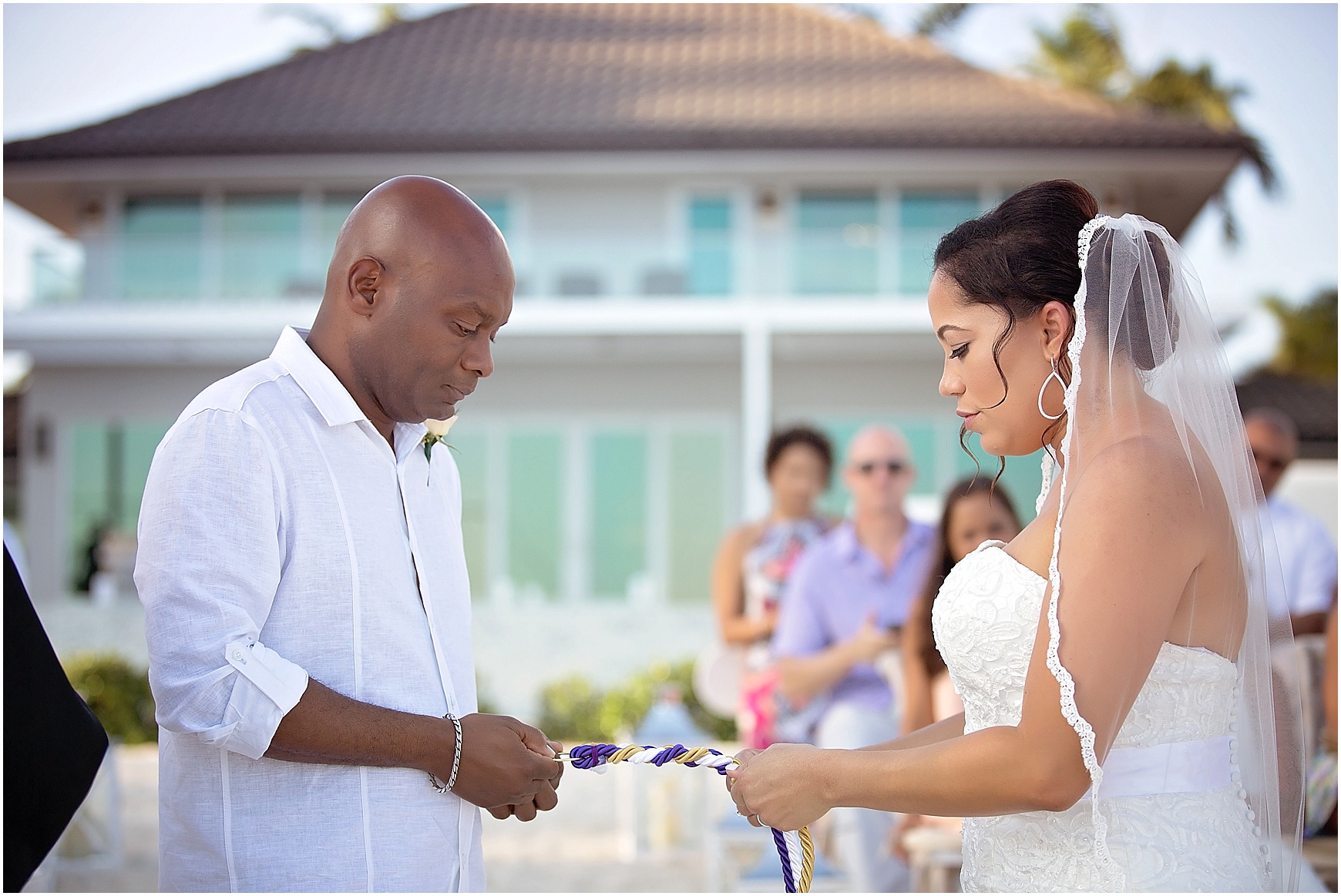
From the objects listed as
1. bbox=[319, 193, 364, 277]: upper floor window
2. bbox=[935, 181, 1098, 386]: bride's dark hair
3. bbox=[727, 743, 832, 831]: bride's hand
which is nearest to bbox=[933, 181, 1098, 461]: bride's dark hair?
bbox=[935, 181, 1098, 386]: bride's dark hair

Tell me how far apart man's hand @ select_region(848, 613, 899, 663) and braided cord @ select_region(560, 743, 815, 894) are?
2.63 meters

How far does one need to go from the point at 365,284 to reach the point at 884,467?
3830 mm

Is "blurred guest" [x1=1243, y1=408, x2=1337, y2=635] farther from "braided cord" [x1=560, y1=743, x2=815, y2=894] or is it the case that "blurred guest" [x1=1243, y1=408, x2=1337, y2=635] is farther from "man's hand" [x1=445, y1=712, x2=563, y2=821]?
"man's hand" [x1=445, y1=712, x2=563, y2=821]

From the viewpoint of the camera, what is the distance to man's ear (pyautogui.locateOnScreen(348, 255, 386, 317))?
2357 mm

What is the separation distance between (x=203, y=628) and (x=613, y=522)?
1446cm

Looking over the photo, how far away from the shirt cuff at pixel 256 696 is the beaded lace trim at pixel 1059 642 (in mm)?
1342

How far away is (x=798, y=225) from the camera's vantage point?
16672 mm

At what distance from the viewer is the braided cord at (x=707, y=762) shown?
245cm

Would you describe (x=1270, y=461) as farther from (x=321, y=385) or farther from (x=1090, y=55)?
(x=1090, y=55)

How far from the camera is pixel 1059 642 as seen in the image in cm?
200

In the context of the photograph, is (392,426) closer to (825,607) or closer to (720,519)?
(825,607)

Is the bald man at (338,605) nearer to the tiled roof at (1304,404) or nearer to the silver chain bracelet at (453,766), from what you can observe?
the silver chain bracelet at (453,766)

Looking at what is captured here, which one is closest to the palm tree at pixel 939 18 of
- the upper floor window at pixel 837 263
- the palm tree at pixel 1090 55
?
the palm tree at pixel 1090 55

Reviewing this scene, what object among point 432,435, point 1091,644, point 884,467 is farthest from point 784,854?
point 884,467
